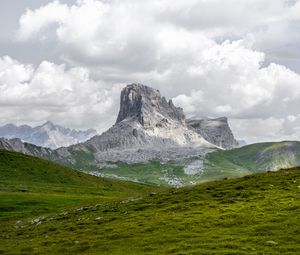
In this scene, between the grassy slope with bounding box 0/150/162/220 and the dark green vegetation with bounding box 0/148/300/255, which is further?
the grassy slope with bounding box 0/150/162/220

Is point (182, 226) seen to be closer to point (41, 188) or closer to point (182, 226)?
point (182, 226)

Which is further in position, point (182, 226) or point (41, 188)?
point (41, 188)

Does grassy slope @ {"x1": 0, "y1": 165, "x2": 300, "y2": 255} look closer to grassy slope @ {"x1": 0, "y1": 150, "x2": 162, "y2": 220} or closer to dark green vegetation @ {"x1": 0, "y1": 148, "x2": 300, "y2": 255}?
dark green vegetation @ {"x1": 0, "y1": 148, "x2": 300, "y2": 255}

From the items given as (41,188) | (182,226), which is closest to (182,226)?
(182,226)

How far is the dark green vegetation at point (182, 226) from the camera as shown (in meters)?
39.1

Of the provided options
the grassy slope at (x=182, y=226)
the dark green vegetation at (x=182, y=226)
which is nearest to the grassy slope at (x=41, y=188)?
the dark green vegetation at (x=182, y=226)

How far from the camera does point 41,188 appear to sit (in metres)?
130

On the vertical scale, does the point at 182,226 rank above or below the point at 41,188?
below

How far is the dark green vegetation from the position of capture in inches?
1540

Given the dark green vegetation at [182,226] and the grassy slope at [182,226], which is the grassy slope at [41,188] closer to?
the dark green vegetation at [182,226]

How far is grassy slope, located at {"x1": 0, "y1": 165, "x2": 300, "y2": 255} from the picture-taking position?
128 feet

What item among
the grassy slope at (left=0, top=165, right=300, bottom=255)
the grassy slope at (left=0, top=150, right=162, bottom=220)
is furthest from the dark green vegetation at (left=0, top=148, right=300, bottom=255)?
the grassy slope at (left=0, top=150, right=162, bottom=220)

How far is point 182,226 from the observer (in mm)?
47344

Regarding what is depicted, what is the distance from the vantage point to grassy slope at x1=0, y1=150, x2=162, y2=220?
292 ft
